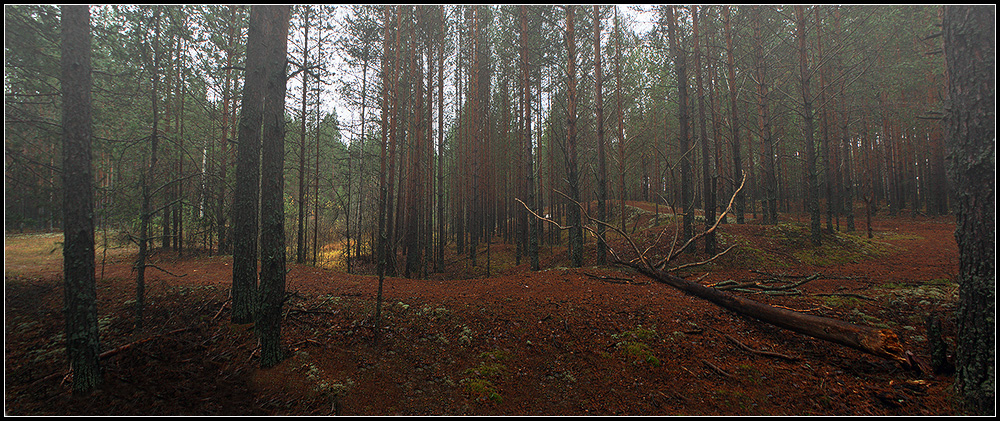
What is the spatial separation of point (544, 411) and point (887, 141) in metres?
28.7

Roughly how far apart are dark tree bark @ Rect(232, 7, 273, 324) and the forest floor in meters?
0.63

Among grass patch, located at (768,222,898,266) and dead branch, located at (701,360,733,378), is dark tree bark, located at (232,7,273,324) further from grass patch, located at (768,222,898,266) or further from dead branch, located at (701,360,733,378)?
grass patch, located at (768,222,898,266)

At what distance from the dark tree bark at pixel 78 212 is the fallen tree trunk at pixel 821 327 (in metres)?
8.87

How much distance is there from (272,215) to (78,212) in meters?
1.98

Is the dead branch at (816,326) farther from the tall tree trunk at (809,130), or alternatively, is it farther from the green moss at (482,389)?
the tall tree trunk at (809,130)

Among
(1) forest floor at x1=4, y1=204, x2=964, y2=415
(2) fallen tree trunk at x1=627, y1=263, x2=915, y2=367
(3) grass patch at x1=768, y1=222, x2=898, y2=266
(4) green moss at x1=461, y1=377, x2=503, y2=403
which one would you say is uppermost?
(3) grass patch at x1=768, y1=222, x2=898, y2=266

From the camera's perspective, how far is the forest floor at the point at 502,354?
3.52 meters

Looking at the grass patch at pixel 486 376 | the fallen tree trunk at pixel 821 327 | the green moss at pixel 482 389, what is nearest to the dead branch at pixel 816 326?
the fallen tree trunk at pixel 821 327

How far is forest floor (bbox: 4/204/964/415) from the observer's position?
3516mm

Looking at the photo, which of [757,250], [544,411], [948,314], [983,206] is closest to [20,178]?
[544,411]

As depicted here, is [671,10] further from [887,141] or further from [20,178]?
[887,141]

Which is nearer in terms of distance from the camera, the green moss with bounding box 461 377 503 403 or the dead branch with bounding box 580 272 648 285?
the green moss with bounding box 461 377 503 403

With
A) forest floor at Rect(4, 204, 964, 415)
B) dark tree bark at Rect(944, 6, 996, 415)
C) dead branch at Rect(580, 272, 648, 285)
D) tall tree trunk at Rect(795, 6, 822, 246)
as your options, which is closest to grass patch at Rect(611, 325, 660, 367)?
forest floor at Rect(4, 204, 964, 415)

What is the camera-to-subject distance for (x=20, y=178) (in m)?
5.55
